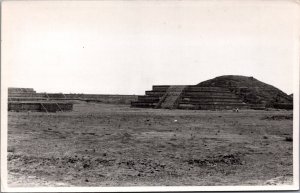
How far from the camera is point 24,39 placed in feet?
33.0

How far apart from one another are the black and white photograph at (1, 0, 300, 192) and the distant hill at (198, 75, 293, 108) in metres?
Answer: 1.96

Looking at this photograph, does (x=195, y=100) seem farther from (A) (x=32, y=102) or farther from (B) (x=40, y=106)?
(A) (x=32, y=102)

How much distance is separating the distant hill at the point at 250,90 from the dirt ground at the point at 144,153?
2113mm

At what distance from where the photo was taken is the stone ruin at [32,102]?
10414 mm

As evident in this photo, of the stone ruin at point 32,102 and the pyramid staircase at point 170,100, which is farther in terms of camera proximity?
the pyramid staircase at point 170,100

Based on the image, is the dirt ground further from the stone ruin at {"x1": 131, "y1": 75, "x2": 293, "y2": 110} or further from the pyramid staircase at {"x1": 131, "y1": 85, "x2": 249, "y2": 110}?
the pyramid staircase at {"x1": 131, "y1": 85, "x2": 249, "y2": 110}

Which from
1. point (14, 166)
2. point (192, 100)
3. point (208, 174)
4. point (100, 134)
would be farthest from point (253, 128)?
point (14, 166)

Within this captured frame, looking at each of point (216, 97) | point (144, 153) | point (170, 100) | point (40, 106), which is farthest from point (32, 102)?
point (216, 97)

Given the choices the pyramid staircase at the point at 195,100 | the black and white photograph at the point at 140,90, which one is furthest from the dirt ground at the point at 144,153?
the pyramid staircase at the point at 195,100

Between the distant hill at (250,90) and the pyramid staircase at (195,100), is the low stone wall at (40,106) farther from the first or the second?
the distant hill at (250,90)

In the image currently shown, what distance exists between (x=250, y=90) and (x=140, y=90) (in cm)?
501

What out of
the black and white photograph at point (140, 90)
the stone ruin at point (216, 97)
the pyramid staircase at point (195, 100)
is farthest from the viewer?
the pyramid staircase at point (195, 100)

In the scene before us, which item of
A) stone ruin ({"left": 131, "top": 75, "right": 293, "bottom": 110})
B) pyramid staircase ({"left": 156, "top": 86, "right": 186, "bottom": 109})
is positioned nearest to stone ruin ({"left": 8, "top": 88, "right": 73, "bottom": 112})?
stone ruin ({"left": 131, "top": 75, "right": 293, "bottom": 110})

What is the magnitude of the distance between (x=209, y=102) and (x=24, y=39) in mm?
7233
